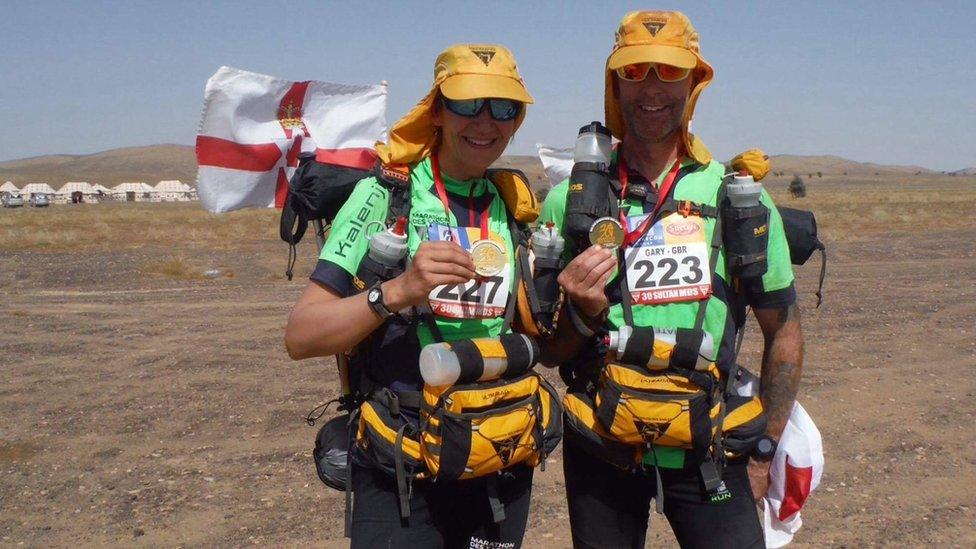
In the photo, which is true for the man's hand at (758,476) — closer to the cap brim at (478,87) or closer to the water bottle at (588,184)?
the water bottle at (588,184)

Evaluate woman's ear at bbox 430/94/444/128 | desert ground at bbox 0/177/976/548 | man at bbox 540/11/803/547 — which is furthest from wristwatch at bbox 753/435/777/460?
desert ground at bbox 0/177/976/548

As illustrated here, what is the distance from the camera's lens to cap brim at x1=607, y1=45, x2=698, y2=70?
2.70 meters

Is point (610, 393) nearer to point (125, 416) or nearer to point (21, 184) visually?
point (125, 416)

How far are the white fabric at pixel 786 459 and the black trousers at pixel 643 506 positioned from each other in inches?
7.8

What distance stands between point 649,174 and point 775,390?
2.98 feet

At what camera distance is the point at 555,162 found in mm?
4617

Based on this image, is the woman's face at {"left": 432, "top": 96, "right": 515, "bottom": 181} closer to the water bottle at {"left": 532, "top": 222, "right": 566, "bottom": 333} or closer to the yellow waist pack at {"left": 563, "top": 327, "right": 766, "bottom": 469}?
the water bottle at {"left": 532, "top": 222, "right": 566, "bottom": 333}

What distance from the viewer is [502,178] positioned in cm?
277


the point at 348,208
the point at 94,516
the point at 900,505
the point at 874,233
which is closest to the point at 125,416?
the point at 94,516

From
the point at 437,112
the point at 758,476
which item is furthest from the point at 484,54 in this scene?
the point at 758,476

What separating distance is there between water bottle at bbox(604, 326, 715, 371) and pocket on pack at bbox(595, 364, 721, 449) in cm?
6

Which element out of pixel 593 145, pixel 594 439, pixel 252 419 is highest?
pixel 593 145

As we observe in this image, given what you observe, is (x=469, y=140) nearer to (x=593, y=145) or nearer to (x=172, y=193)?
(x=593, y=145)

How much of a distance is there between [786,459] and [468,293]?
1.35 metres
